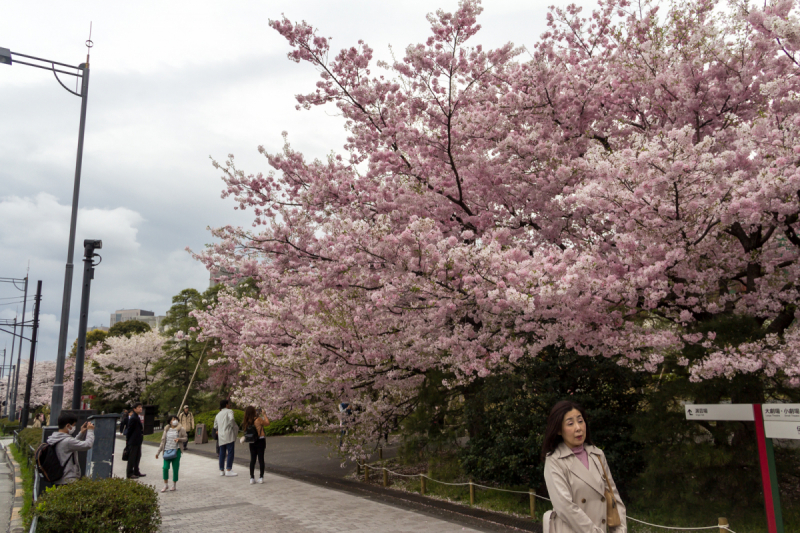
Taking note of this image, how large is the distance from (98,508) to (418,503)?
5468mm

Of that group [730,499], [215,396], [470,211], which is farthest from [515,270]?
[215,396]

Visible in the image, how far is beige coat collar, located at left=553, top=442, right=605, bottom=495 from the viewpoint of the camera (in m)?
3.54

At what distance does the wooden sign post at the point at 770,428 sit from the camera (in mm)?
5281

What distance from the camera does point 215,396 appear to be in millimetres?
33531

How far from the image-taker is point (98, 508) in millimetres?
5754

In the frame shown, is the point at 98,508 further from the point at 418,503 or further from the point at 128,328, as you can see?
the point at 128,328

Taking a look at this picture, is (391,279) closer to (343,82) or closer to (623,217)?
(623,217)

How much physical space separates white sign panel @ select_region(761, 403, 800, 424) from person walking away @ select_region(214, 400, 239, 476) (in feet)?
34.9

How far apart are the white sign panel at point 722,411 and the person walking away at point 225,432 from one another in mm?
9922

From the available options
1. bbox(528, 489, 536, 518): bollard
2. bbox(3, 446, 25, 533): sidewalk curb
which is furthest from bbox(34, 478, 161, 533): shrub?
bbox(528, 489, 536, 518): bollard

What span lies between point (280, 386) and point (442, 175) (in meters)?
6.13

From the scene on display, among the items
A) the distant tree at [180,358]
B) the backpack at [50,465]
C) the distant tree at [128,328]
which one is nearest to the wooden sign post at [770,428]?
the backpack at [50,465]

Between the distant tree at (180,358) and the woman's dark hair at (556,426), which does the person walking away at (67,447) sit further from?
the distant tree at (180,358)

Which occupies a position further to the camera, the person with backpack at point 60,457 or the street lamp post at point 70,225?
the street lamp post at point 70,225
